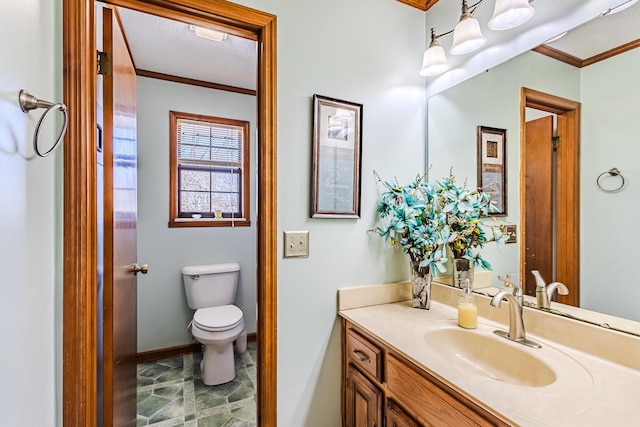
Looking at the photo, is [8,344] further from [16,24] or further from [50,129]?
[16,24]

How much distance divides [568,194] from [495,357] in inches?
25.8

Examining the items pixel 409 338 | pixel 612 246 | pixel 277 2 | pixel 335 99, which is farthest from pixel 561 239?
pixel 277 2

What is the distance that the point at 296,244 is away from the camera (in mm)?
1315

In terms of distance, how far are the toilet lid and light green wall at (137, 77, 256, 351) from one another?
15.8 inches

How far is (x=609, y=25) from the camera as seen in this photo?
969mm

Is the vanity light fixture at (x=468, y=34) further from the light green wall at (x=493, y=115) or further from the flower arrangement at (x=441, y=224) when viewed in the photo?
the flower arrangement at (x=441, y=224)

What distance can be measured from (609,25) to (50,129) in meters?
1.81

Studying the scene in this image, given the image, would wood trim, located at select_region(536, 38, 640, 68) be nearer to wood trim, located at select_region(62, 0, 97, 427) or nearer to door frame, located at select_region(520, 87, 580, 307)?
door frame, located at select_region(520, 87, 580, 307)

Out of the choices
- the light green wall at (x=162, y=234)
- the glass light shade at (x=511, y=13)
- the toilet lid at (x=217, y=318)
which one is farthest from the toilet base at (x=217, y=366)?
the glass light shade at (x=511, y=13)

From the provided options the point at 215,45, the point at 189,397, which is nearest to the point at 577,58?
→ the point at 215,45

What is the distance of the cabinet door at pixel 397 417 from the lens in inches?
37.6

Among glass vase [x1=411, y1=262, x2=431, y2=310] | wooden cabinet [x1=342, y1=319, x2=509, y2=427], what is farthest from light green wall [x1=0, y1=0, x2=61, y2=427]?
glass vase [x1=411, y1=262, x2=431, y2=310]

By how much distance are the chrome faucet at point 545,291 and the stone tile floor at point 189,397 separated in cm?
171

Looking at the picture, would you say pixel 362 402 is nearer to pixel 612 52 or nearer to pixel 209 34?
pixel 612 52
